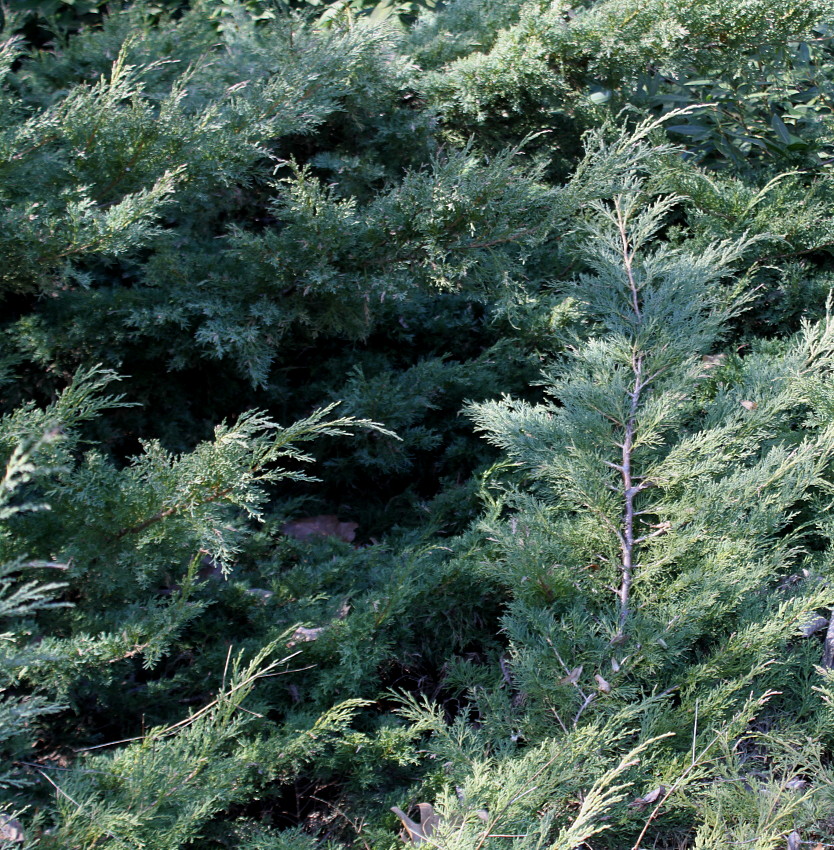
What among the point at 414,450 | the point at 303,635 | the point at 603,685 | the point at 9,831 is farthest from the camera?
the point at 414,450

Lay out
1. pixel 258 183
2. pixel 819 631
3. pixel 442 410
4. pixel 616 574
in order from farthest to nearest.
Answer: pixel 258 183 < pixel 442 410 < pixel 819 631 < pixel 616 574

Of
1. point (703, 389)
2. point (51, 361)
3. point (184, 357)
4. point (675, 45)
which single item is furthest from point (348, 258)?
point (675, 45)

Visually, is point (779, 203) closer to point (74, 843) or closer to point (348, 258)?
point (348, 258)

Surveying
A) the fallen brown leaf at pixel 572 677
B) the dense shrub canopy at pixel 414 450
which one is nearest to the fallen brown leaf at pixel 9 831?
the dense shrub canopy at pixel 414 450

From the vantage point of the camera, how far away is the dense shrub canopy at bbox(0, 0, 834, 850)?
1430mm

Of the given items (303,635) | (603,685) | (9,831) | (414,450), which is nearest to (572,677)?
(603,685)

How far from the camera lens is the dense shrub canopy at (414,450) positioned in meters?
1.43

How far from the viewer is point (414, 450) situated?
2.62 meters

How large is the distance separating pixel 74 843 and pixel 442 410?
179 cm

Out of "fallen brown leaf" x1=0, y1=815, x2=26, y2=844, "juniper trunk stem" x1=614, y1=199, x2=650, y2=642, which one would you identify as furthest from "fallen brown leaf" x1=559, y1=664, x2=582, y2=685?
"fallen brown leaf" x1=0, y1=815, x2=26, y2=844

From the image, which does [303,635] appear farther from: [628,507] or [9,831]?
[628,507]

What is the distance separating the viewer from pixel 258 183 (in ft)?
9.34

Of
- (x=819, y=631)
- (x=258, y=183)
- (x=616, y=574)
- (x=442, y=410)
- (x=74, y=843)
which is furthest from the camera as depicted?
(x=258, y=183)

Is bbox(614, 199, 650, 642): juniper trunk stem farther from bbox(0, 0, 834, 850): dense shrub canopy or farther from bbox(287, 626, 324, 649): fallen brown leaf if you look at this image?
bbox(287, 626, 324, 649): fallen brown leaf
